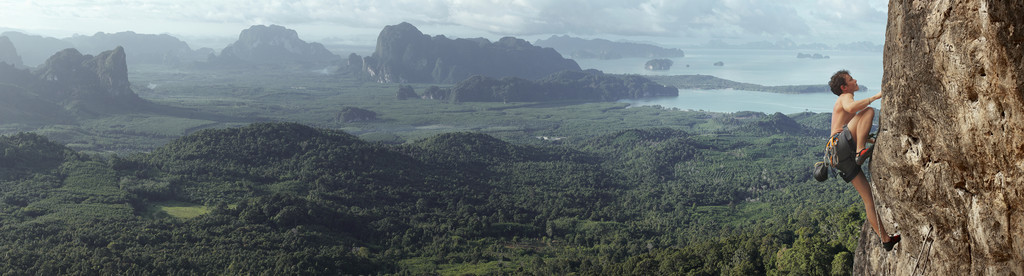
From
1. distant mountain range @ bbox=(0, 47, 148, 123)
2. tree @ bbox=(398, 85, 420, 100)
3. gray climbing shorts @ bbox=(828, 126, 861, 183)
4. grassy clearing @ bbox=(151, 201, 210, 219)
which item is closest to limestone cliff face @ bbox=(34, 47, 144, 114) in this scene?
distant mountain range @ bbox=(0, 47, 148, 123)

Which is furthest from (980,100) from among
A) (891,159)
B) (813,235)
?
(813,235)

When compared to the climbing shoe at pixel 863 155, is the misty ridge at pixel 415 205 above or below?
below

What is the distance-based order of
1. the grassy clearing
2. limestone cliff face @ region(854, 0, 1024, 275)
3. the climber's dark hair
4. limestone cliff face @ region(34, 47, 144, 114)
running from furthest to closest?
limestone cliff face @ region(34, 47, 144, 114)
the grassy clearing
the climber's dark hair
limestone cliff face @ region(854, 0, 1024, 275)

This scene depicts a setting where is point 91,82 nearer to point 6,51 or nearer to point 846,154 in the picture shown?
point 6,51

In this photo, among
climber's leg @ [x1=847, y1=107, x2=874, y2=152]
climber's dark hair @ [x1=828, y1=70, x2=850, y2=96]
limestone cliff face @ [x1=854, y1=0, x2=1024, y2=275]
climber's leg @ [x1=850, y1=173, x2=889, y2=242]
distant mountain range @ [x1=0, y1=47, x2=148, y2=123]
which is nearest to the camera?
limestone cliff face @ [x1=854, y1=0, x2=1024, y2=275]

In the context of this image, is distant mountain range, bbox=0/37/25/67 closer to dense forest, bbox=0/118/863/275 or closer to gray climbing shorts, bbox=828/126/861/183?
dense forest, bbox=0/118/863/275

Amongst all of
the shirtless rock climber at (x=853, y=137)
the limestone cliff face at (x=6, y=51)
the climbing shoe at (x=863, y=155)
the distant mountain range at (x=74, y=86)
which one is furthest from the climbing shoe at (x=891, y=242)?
the limestone cliff face at (x=6, y=51)

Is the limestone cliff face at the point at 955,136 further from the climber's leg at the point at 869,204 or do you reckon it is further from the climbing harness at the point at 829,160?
the climbing harness at the point at 829,160

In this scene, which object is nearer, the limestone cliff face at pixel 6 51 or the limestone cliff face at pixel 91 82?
the limestone cliff face at pixel 91 82
